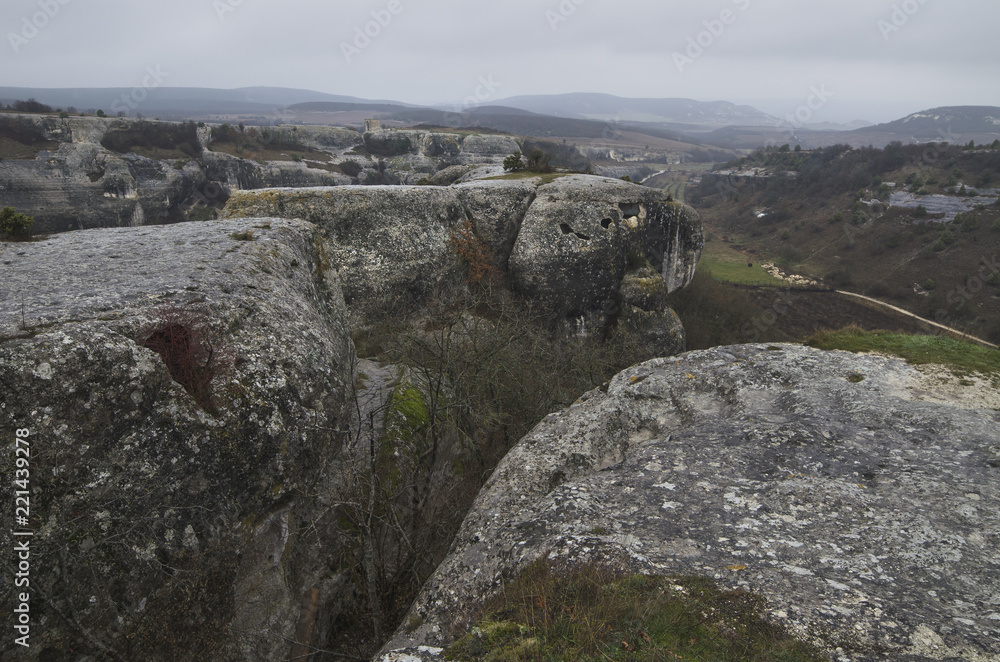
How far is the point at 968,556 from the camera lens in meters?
4.91

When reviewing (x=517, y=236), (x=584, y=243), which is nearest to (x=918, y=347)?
(x=584, y=243)

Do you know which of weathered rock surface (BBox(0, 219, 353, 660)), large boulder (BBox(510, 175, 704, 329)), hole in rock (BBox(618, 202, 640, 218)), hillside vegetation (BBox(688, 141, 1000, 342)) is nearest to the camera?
weathered rock surface (BBox(0, 219, 353, 660))

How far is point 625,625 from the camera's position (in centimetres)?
402

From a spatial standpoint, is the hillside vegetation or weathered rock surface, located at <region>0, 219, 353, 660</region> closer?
weathered rock surface, located at <region>0, 219, 353, 660</region>

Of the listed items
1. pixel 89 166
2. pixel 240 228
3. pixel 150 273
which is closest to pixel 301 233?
pixel 240 228

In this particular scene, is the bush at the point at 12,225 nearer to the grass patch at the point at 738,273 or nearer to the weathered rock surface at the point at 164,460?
the weathered rock surface at the point at 164,460

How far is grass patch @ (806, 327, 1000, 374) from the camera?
9797mm

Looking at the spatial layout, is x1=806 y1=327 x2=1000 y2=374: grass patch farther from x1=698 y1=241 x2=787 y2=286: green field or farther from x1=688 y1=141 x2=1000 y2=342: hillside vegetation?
x1=698 y1=241 x2=787 y2=286: green field

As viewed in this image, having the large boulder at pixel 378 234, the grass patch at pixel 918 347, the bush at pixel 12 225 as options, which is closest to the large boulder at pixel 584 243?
the large boulder at pixel 378 234

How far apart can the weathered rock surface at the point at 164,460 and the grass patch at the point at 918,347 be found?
11.5 meters

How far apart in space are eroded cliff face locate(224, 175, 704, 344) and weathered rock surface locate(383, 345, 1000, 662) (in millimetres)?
15089

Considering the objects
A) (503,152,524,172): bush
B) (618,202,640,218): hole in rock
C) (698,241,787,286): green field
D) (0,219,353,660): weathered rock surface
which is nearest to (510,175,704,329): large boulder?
(618,202,640,218): hole in rock

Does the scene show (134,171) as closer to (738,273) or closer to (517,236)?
(517,236)

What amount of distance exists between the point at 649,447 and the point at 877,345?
736cm
